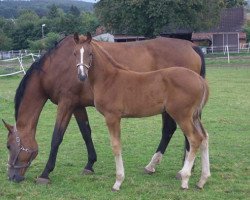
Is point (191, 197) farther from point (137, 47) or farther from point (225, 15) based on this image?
point (225, 15)

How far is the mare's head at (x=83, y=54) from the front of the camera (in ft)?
17.9

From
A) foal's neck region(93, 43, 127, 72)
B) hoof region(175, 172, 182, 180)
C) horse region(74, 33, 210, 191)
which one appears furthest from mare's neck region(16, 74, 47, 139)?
hoof region(175, 172, 182, 180)

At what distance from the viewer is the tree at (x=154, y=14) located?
142 feet

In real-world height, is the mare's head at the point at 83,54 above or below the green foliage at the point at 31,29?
above

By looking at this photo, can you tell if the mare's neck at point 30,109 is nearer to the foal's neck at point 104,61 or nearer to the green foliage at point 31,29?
the foal's neck at point 104,61

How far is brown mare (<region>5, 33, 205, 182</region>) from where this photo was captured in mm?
6605

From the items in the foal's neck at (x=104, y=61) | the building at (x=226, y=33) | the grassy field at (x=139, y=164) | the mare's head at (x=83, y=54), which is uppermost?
the mare's head at (x=83, y=54)

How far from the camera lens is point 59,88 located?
6.70 metres

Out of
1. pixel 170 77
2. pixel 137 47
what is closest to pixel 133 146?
pixel 137 47

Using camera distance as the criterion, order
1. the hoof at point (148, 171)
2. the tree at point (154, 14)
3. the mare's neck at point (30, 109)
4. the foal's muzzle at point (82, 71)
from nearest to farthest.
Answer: the foal's muzzle at point (82, 71) → the mare's neck at point (30, 109) → the hoof at point (148, 171) → the tree at point (154, 14)

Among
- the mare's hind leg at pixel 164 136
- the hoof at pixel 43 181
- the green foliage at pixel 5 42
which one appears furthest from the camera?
the green foliage at pixel 5 42

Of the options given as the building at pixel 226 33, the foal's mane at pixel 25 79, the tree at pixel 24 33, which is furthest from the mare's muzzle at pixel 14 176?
the tree at pixel 24 33

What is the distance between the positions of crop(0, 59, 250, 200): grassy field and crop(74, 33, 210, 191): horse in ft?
1.08

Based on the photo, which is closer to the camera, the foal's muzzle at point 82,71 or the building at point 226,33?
the foal's muzzle at point 82,71
